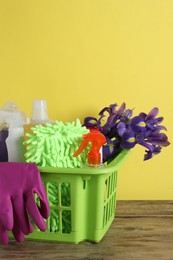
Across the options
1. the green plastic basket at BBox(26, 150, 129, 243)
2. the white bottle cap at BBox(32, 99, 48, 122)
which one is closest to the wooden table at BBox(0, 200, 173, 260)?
the green plastic basket at BBox(26, 150, 129, 243)

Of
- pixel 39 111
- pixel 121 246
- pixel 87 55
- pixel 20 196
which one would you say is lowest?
pixel 121 246

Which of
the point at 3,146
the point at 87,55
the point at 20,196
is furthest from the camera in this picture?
the point at 87,55

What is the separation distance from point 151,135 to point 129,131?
57 millimetres

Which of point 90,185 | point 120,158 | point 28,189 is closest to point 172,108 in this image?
point 120,158

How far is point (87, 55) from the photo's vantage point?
1.23 meters

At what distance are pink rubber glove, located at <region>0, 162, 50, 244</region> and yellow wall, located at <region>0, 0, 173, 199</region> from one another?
1.32 feet

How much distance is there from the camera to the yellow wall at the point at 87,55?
1217 mm

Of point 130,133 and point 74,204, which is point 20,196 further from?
point 130,133

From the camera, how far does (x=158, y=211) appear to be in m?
1.19

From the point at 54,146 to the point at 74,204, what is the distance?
131 millimetres

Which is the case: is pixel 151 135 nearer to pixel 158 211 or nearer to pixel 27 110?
pixel 158 211

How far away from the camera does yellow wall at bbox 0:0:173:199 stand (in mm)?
1217

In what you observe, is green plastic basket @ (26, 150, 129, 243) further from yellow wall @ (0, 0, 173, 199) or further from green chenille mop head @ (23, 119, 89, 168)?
yellow wall @ (0, 0, 173, 199)

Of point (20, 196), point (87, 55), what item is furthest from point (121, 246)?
point (87, 55)
